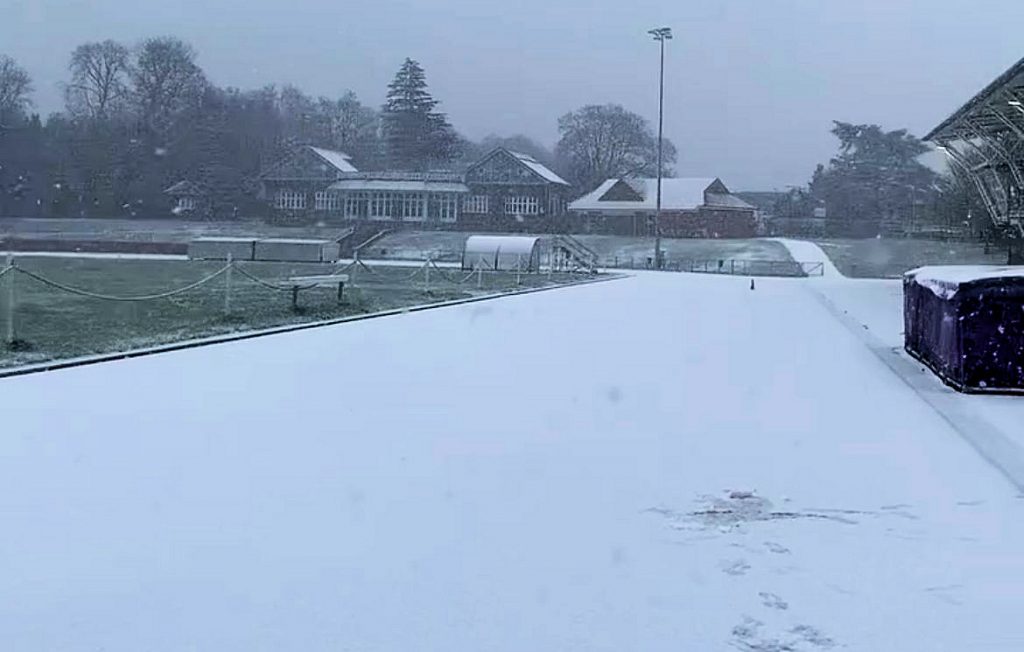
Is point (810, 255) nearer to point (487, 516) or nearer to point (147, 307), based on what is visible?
point (147, 307)

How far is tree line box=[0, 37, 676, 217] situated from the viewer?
8762cm

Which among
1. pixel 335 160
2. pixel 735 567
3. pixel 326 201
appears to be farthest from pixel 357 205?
pixel 735 567

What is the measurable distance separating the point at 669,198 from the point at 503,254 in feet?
129

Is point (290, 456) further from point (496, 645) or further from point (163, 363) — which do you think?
point (163, 363)

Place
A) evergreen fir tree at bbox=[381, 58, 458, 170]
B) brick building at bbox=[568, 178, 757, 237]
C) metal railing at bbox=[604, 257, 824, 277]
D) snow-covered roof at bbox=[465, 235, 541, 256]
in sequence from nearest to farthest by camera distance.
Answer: snow-covered roof at bbox=[465, 235, 541, 256], metal railing at bbox=[604, 257, 824, 277], brick building at bbox=[568, 178, 757, 237], evergreen fir tree at bbox=[381, 58, 458, 170]

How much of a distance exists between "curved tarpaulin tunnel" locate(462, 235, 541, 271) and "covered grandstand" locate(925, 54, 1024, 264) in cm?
1983

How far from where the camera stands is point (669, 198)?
291 ft

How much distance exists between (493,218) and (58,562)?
82.5 m

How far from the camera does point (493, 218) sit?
87.1 metres

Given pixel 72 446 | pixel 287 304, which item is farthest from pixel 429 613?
pixel 287 304

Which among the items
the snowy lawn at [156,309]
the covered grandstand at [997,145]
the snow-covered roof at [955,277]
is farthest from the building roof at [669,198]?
the snow-covered roof at [955,277]

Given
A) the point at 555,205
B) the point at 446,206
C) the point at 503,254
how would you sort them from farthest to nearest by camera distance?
the point at 555,205, the point at 446,206, the point at 503,254

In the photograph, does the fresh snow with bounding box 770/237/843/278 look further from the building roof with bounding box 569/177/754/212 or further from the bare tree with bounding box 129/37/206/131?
the bare tree with bounding box 129/37/206/131

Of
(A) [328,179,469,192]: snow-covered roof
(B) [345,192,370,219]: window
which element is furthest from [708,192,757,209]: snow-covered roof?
(B) [345,192,370,219]: window
